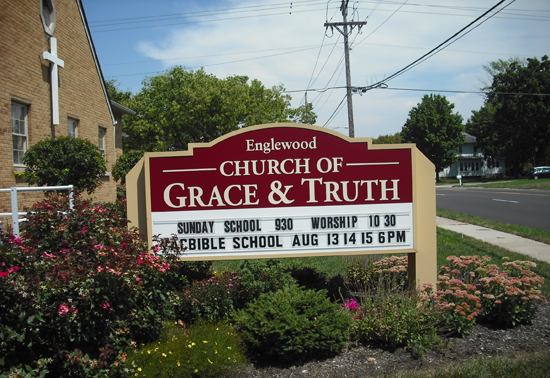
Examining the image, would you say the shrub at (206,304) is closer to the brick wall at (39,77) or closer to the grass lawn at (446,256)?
the grass lawn at (446,256)

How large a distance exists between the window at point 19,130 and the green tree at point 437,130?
193 feet

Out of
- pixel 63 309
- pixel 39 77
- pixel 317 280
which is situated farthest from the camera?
pixel 39 77

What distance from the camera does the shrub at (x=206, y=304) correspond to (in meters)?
5.14

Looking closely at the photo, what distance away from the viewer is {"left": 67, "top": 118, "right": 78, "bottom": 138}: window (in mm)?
14203

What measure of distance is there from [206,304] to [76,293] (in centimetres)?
193

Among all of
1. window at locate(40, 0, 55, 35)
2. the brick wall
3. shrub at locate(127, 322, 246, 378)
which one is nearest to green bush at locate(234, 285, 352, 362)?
shrub at locate(127, 322, 246, 378)

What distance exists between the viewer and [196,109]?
31.9m

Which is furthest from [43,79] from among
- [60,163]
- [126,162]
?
[126,162]

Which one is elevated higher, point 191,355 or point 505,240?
point 191,355

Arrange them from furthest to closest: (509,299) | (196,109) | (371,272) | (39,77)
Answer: (196,109)
(39,77)
(371,272)
(509,299)

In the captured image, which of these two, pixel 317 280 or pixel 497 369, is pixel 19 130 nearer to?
pixel 317 280

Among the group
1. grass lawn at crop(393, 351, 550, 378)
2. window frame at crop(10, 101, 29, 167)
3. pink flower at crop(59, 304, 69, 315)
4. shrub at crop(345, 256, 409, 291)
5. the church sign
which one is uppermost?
window frame at crop(10, 101, 29, 167)

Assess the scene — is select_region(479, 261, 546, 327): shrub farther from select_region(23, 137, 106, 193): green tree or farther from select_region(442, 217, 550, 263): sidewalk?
select_region(23, 137, 106, 193): green tree

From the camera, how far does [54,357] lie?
3.54 m
